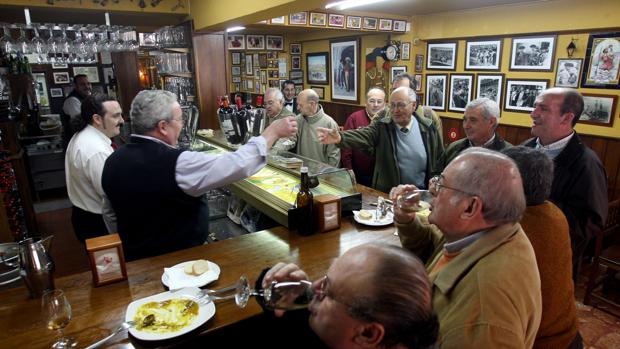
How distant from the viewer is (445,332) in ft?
3.63

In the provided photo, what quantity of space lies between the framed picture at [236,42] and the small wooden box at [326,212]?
6.89 meters

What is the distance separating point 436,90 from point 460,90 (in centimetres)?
45

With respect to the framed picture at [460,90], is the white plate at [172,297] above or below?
below

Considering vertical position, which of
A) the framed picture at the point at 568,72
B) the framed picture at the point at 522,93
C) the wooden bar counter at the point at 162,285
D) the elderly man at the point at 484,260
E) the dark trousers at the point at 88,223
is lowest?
the dark trousers at the point at 88,223

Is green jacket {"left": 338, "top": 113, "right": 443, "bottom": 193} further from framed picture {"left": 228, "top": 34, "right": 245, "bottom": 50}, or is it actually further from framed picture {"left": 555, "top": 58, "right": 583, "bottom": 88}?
framed picture {"left": 228, "top": 34, "right": 245, "bottom": 50}

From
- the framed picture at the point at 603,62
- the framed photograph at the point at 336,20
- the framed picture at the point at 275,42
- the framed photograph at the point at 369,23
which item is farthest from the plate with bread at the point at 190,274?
the framed picture at the point at 275,42

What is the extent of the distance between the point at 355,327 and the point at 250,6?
11.0ft

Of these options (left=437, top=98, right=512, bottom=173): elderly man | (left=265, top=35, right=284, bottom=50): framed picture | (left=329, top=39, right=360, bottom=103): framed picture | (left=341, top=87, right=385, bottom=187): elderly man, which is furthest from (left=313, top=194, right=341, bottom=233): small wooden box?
(left=265, top=35, right=284, bottom=50): framed picture

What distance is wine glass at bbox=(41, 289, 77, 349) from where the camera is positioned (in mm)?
1336

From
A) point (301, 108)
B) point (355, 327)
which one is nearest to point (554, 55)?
point (301, 108)

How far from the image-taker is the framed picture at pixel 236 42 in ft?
26.7

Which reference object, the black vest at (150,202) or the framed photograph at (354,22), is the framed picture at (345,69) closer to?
the framed photograph at (354,22)

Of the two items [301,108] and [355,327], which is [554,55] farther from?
[355,327]

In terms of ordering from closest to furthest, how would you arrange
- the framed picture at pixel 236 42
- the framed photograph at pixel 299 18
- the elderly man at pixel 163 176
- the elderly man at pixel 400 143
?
the elderly man at pixel 163 176, the elderly man at pixel 400 143, the framed photograph at pixel 299 18, the framed picture at pixel 236 42
